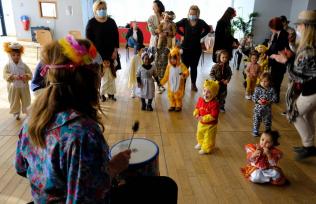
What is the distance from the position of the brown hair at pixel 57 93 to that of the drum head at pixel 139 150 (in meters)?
0.56

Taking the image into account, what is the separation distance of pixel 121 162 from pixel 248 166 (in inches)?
65.3

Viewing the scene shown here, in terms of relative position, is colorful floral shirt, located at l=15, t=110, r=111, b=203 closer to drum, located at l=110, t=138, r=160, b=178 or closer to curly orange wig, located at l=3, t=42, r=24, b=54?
drum, located at l=110, t=138, r=160, b=178

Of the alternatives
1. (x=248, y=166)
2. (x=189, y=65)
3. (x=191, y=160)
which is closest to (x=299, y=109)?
(x=248, y=166)

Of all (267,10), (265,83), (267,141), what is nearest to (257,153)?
(267,141)

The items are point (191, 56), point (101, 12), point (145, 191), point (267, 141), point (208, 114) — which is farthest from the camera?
point (191, 56)

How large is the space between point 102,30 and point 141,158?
2940 mm

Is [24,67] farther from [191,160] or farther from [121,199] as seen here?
[121,199]

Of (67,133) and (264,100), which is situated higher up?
(67,133)

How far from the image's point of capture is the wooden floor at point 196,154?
229 cm

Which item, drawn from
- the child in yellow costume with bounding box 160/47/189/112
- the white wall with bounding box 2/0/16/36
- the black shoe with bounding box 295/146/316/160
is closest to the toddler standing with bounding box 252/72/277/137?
the black shoe with bounding box 295/146/316/160

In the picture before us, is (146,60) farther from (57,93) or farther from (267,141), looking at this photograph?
(57,93)

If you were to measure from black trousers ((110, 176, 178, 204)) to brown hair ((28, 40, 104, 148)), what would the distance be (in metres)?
0.48

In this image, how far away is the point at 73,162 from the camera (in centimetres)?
99

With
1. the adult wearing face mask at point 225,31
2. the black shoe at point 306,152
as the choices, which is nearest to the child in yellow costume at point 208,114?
the black shoe at point 306,152
